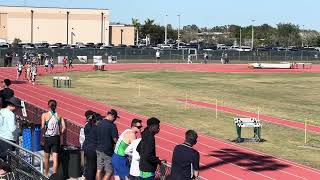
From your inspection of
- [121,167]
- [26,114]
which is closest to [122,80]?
[26,114]

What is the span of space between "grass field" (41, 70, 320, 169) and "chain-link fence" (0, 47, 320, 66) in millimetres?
23387

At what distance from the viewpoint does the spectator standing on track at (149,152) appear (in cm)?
1033

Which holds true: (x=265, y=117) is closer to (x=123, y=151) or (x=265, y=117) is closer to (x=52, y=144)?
(x=52, y=144)

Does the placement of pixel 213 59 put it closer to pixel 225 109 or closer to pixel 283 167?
pixel 225 109

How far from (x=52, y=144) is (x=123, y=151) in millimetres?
2738

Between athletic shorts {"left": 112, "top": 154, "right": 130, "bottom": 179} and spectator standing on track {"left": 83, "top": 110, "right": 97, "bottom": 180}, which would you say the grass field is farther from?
athletic shorts {"left": 112, "top": 154, "right": 130, "bottom": 179}

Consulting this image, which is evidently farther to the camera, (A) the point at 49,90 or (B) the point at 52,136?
(A) the point at 49,90

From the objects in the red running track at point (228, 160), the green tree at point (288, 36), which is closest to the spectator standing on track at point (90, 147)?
the red running track at point (228, 160)

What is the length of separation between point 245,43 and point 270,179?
18010cm

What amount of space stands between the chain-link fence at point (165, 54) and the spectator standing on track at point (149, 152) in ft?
198

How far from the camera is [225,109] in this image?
31.6m

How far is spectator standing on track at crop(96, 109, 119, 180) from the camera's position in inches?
473

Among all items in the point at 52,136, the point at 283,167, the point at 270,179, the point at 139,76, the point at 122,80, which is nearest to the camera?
the point at 52,136

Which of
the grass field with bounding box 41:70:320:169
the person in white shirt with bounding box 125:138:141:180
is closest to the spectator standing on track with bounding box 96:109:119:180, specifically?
the person in white shirt with bounding box 125:138:141:180
